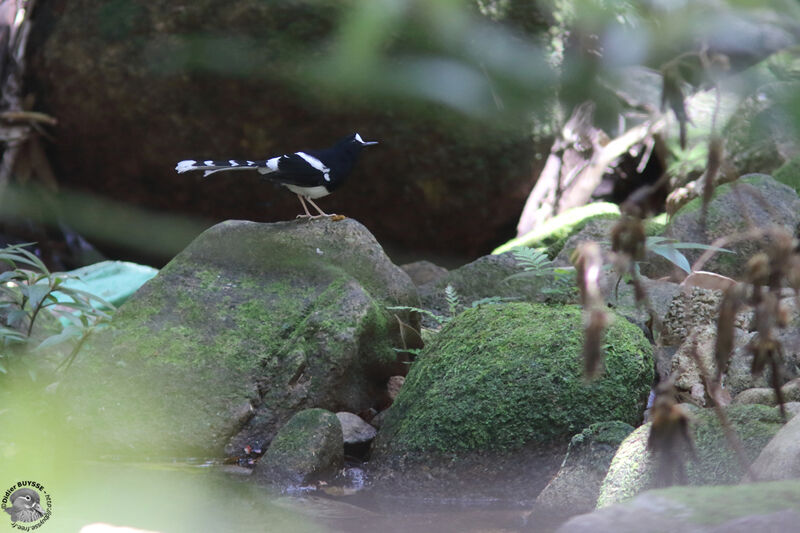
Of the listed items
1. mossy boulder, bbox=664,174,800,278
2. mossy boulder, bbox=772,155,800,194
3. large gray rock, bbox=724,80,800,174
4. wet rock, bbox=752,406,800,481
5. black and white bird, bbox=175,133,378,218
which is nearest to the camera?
large gray rock, bbox=724,80,800,174

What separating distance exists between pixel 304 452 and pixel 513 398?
89 centimetres

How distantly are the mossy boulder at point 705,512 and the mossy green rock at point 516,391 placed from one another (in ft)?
4.46

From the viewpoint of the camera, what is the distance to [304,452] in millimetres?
3289

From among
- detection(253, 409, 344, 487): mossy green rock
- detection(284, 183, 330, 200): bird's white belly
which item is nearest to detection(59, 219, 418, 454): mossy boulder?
detection(284, 183, 330, 200): bird's white belly

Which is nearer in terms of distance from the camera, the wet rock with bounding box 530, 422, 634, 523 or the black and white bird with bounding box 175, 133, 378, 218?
the wet rock with bounding box 530, 422, 634, 523

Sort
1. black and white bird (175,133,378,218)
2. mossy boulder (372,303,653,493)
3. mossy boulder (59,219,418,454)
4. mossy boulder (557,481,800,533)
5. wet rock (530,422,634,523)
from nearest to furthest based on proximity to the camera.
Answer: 1. mossy boulder (557,481,800,533)
2. wet rock (530,422,634,523)
3. mossy boulder (372,303,653,493)
4. mossy boulder (59,219,418,454)
5. black and white bird (175,133,378,218)

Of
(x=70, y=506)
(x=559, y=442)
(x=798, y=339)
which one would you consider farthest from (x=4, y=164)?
(x=798, y=339)

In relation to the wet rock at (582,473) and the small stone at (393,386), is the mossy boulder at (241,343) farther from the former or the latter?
the wet rock at (582,473)

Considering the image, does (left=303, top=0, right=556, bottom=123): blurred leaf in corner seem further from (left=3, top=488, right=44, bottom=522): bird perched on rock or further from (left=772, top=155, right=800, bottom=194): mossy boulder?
(left=772, top=155, right=800, bottom=194): mossy boulder

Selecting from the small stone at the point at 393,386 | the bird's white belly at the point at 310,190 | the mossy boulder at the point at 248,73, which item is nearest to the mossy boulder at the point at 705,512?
the mossy boulder at the point at 248,73

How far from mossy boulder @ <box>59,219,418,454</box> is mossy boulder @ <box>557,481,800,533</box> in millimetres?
2325

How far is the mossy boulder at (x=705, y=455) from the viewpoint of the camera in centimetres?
255

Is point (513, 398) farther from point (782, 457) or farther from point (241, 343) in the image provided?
point (241, 343)

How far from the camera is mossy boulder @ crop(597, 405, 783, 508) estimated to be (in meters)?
2.55
